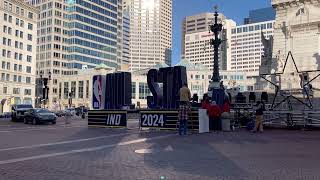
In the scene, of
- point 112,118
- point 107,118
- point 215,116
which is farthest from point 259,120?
point 107,118

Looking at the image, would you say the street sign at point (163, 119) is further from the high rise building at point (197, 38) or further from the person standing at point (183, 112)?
the high rise building at point (197, 38)

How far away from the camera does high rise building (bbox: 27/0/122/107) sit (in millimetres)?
147875

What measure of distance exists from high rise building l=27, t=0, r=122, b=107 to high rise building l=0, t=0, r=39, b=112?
106ft

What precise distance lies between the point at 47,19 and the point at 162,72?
440 ft

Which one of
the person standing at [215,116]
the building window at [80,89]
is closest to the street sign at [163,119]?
the person standing at [215,116]

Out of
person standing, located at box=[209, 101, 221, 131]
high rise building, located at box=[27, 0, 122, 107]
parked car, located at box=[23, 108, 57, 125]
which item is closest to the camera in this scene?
person standing, located at box=[209, 101, 221, 131]

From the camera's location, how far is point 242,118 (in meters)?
24.0

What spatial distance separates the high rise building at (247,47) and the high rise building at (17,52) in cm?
8962

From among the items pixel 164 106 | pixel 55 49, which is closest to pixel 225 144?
pixel 164 106

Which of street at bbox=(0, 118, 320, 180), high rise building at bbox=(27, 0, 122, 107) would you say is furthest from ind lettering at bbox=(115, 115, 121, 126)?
high rise building at bbox=(27, 0, 122, 107)

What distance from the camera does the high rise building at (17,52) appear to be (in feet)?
336

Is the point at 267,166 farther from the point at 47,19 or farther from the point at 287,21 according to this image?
the point at 47,19

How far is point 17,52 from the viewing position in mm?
107062

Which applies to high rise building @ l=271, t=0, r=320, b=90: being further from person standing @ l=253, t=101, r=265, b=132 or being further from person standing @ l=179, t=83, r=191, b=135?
person standing @ l=179, t=83, r=191, b=135
